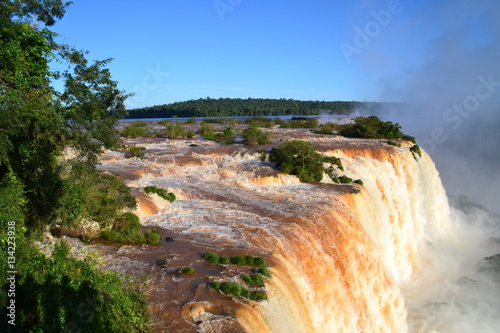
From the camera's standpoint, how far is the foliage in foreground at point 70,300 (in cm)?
742

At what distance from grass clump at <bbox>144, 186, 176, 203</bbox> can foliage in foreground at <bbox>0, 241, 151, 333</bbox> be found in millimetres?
9299

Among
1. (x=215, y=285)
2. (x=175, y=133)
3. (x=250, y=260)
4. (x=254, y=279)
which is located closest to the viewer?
(x=215, y=285)

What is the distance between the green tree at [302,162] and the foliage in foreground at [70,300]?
1596cm

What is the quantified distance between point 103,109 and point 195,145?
22095mm

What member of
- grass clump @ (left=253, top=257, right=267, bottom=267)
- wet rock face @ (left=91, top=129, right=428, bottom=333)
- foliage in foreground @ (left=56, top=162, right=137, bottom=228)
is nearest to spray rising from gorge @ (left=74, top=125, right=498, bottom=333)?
wet rock face @ (left=91, top=129, right=428, bottom=333)

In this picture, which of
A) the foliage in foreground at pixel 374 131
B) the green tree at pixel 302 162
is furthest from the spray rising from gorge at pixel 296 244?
the foliage in foreground at pixel 374 131

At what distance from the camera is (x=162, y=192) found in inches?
722

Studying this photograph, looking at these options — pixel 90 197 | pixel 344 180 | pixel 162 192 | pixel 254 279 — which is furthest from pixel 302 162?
pixel 254 279

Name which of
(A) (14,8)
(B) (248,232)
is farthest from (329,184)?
(A) (14,8)

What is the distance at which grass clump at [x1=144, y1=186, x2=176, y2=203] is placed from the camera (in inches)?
711

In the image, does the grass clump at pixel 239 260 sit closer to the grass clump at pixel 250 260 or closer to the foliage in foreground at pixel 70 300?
the grass clump at pixel 250 260

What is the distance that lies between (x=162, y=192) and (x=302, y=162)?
959cm

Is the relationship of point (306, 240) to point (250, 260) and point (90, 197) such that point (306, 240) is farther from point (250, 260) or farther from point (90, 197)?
point (90, 197)

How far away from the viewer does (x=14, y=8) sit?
10.3 meters
